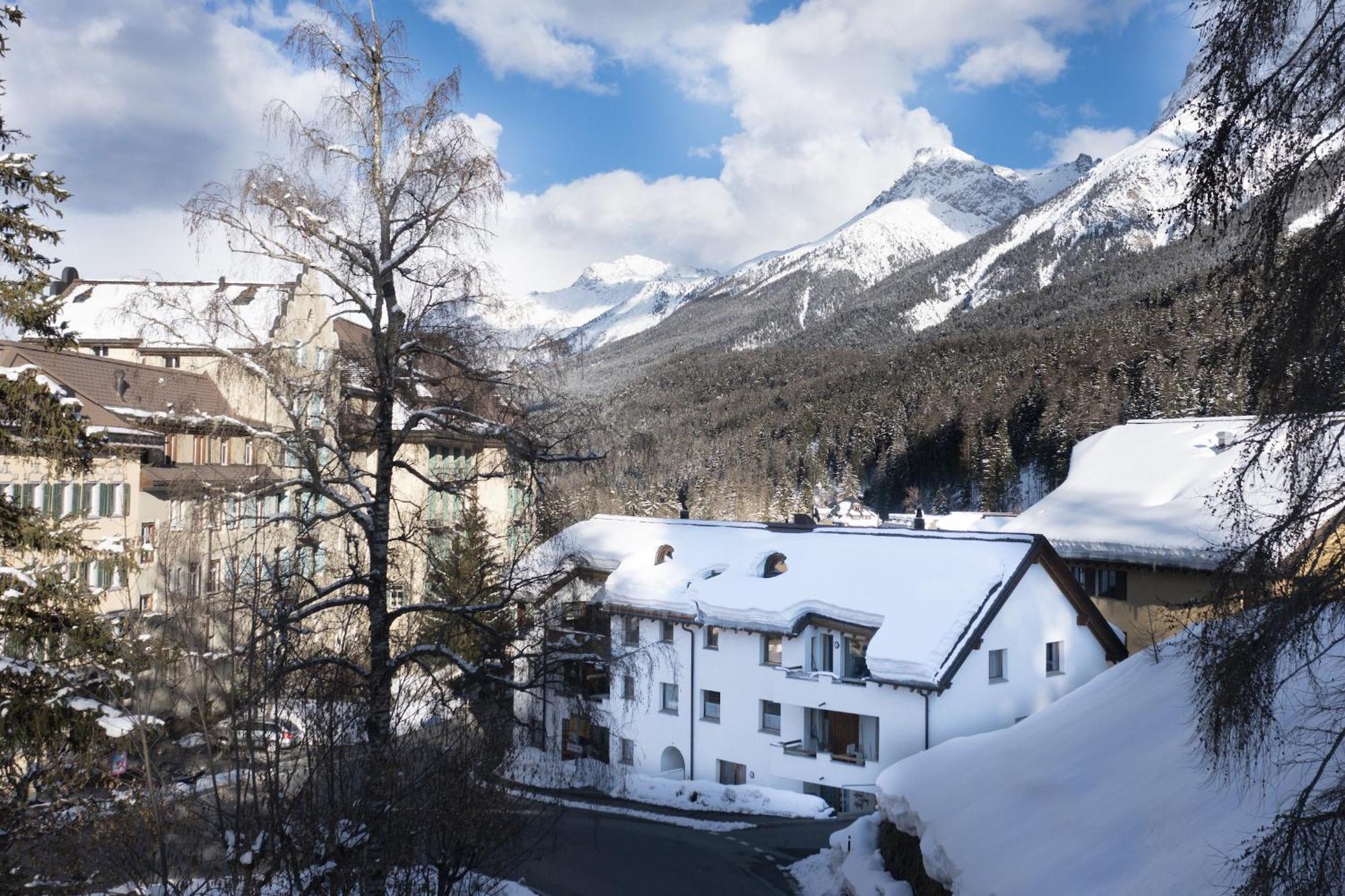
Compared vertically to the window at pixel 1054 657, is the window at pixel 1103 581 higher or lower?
higher

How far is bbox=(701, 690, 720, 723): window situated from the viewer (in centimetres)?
3291

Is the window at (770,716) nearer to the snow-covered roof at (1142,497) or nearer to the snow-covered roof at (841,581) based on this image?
the snow-covered roof at (841,581)

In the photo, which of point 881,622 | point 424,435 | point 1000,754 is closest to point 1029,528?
point 881,622

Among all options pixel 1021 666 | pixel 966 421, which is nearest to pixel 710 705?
pixel 1021 666

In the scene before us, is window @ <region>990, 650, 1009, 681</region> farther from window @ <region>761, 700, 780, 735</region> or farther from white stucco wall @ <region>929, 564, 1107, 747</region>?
window @ <region>761, 700, 780, 735</region>

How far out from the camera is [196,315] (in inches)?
446

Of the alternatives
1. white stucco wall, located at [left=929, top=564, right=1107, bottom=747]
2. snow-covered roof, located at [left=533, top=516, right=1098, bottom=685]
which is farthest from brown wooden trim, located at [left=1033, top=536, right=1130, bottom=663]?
snow-covered roof, located at [left=533, top=516, right=1098, bottom=685]

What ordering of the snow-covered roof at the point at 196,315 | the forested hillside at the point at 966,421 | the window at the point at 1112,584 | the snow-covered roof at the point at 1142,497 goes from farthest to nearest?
1. the forested hillside at the point at 966,421
2. the window at the point at 1112,584
3. the snow-covered roof at the point at 1142,497
4. the snow-covered roof at the point at 196,315

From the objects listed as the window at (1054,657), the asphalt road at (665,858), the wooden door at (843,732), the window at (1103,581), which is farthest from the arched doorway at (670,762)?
the window at (1103,581)

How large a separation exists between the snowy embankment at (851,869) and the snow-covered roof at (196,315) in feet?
43.4

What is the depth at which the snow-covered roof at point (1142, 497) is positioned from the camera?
116 ft

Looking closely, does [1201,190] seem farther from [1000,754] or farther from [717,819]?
[717,819]

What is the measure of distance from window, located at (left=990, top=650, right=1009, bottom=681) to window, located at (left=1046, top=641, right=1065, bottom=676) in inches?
98.7

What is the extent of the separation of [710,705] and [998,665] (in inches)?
359
